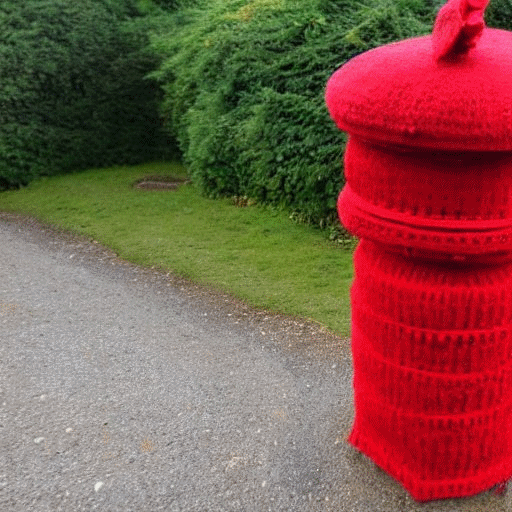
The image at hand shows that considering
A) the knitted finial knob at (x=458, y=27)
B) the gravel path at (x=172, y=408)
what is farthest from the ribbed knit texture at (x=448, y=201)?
the gravel path at (x=172, y=408)

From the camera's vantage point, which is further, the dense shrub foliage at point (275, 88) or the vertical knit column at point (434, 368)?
the dense shrub foliage at point (275, 88)

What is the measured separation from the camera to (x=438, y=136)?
246 centimetres

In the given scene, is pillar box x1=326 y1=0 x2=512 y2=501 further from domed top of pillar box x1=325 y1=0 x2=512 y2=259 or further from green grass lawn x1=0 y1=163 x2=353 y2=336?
green grass lawn x1=0 y1=163 x2=353 y2=336

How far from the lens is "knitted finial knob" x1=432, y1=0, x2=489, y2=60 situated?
2430 millimetres

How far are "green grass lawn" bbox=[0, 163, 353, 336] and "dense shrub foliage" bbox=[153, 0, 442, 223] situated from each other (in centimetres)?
32

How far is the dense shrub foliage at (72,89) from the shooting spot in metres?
8.91

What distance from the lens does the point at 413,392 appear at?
9.73 feet

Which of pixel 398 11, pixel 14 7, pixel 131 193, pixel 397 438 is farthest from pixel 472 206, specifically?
pixel 14 7

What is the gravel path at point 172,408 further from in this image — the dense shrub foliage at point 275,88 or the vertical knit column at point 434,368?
the dense shrub foliage at point 275,88

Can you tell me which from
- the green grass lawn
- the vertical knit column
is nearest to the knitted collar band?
the vertical knit column

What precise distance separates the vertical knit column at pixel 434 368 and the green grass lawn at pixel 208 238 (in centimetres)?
165

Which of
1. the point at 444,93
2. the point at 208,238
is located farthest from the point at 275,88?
the point at 444,93

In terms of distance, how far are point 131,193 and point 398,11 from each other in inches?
133

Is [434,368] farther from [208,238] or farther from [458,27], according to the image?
[208,238]
